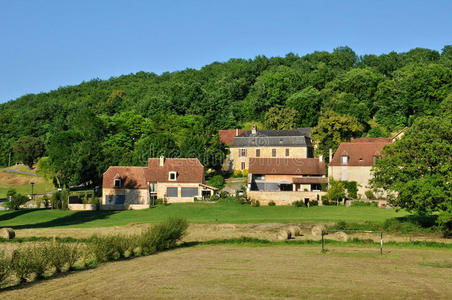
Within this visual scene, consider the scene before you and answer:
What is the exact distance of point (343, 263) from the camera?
2202cm

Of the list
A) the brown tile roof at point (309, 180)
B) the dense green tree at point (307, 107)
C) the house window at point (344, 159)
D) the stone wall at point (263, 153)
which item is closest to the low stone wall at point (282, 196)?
the brown tile roof at point (309, 180)

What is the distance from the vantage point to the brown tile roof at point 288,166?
59844 millimetres

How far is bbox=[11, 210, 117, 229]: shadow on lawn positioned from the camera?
43.4 metres

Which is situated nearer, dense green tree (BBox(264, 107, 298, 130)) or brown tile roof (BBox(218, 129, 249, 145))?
brown tile roof (BBox(218, 129, 249, 145))

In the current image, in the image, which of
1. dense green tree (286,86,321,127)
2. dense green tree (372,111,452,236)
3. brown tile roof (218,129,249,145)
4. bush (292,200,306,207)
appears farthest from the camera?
dense green tree (286,86,321,127)

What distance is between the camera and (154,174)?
58.9 metres

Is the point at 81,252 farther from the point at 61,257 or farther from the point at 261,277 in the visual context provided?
the point at 261,277

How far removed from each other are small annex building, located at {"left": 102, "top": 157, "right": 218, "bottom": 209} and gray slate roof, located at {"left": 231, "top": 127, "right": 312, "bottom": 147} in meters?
19.0

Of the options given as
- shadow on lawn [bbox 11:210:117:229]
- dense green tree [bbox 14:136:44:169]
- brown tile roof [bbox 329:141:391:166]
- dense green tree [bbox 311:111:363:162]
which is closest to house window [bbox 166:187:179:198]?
shadow on lawn [bbox 11:210:117:229]

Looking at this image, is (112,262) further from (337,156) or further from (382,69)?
(382,69)

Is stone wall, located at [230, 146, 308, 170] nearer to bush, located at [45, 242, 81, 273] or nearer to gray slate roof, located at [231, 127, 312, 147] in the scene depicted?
gray slate roof, located at [231, 127, 312, 147]

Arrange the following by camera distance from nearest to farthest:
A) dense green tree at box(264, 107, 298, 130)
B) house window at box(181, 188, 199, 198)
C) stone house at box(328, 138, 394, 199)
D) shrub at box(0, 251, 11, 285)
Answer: shrub at box(0, 251, 11, 285)
stone house at box(328, 138, 394, 199)
house window at box(181, 188, 199, 198)
dense green tree at box(264, 107, 298, 130)

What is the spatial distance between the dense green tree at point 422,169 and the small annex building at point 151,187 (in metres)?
27.5

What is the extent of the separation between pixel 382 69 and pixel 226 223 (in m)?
85.5
